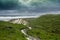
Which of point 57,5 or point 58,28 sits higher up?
point 57,5

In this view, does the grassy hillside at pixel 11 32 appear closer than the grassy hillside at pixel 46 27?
Result: Yes

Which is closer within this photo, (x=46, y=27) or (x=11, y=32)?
(x=11, y=32)

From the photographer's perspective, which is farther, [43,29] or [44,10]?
[44,10]

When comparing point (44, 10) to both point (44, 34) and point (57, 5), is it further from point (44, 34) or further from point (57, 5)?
point (44, 34)

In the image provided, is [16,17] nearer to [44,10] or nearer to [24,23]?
[24,23]

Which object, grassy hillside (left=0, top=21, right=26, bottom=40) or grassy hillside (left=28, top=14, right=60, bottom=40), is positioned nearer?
grassy hillside (left=0, top=21, right=26, bottom=40)

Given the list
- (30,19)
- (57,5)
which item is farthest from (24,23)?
(57,5)

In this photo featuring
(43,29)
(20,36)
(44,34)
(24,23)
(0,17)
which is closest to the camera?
(20,36)

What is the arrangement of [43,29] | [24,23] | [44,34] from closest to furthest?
1. [44,34]
2. [43,29]
3. [24,23]
